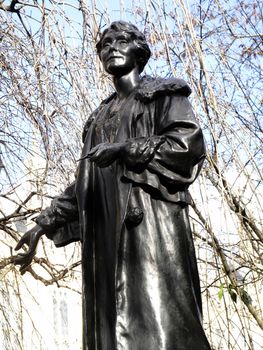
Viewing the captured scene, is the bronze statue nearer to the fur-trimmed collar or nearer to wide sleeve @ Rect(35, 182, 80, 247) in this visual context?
the fur-trimmed collar

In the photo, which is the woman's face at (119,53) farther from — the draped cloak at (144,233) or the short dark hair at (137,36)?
the draped cloak at (144,233)

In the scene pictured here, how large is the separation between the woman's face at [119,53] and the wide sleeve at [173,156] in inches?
13.3

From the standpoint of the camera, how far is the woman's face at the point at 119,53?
3.20 metres

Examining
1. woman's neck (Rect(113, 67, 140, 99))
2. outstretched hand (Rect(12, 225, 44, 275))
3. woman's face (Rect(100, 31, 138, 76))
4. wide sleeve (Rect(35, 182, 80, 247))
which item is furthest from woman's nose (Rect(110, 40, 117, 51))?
outstretched hand (Rect(12, 225, 44, 275))

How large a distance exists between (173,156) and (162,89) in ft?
1.02

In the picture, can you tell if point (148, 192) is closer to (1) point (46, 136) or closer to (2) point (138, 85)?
(2) point (138, 85)

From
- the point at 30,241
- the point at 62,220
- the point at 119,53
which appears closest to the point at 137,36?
the point at 119,53

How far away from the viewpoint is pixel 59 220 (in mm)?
3248

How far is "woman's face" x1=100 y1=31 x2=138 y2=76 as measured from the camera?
10.5ft

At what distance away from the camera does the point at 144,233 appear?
288 cm

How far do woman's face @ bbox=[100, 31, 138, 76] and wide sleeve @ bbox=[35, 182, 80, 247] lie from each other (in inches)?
19.7

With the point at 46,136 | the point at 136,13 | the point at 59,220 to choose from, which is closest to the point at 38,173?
the point at 46,136

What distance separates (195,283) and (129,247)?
10.7 inches

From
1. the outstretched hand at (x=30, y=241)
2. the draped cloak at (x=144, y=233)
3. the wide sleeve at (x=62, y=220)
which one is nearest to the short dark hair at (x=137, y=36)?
the draped cloak at (x=144, y=233)
